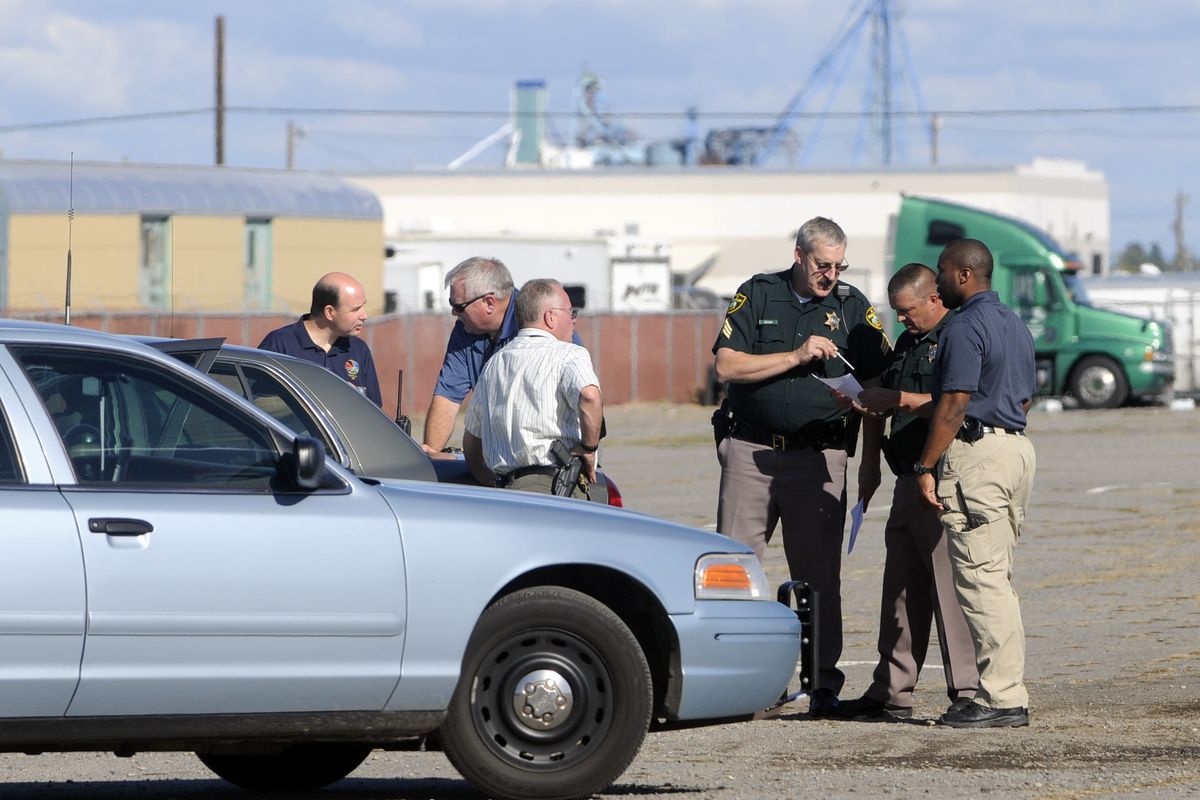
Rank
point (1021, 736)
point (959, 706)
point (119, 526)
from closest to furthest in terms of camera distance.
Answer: point (119, 526)
point (1021, 736)
point (959, 706)

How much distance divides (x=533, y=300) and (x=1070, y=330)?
88.2ft

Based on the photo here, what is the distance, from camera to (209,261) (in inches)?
1414

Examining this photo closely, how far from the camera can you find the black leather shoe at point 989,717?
7992mm

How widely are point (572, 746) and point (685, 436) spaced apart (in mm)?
24083

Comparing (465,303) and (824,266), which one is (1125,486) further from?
(465,303)

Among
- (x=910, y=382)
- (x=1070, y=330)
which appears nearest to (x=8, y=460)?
(x=910, y=382)

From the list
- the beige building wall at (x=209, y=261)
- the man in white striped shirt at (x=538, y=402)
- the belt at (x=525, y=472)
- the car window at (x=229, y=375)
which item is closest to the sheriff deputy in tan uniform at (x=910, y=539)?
the man in white striped shirt at (x=538, y=402)

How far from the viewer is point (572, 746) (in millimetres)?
6277

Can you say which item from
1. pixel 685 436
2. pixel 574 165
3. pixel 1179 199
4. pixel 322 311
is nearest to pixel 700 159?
pixel 574 165

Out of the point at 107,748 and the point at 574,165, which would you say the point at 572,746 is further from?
the point at 574,165

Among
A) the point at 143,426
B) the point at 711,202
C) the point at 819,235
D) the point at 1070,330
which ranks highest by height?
Answer: the point at 711,202

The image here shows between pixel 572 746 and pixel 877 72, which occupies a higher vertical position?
pixel 877 72

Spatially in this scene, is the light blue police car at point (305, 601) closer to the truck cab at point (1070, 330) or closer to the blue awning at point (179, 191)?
the blue awning at point (179, 191)

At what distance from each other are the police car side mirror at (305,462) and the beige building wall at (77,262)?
2695 centimetres
